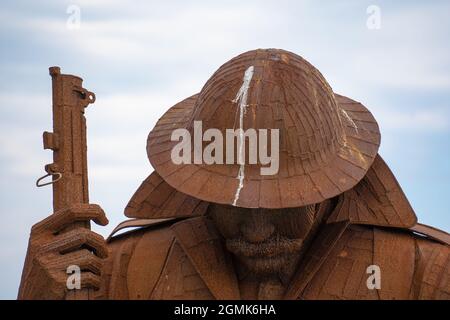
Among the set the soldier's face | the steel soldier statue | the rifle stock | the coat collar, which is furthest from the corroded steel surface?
the coat collar

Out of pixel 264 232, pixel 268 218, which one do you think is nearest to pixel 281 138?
pixel 268 218

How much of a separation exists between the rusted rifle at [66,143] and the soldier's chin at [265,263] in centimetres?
143

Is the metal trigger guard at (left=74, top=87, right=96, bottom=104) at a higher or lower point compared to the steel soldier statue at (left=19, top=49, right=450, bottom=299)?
higher

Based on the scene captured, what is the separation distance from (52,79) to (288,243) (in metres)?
2.23

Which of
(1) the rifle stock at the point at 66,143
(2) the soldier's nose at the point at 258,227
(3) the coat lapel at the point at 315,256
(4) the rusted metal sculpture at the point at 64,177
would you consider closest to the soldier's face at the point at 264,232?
(2) the soldier's nose at the point at 258,227

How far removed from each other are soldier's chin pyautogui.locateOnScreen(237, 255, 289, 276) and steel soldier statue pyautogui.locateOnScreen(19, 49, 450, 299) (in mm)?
11

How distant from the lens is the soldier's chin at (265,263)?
1069 centimetres

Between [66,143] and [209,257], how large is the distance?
141 cm

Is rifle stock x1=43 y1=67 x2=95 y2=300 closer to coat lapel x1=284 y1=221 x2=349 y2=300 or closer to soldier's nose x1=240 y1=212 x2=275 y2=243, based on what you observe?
soldier's nose x1=240 y1=212 x2=275 y2=243

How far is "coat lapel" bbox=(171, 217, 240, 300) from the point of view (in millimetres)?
10953

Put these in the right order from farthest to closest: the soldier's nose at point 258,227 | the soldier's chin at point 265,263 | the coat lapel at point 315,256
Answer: the coat lapel at point 315,256 → the soldier's chin at point 265,263 → the soldier's nose at point 258,227

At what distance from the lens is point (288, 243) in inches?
417

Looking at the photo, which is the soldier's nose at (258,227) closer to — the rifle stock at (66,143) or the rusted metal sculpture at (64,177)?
the rusted metal sculpture at (64,177)

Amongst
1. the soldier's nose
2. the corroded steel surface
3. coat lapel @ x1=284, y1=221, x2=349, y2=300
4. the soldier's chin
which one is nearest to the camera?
the corroded steel surface
